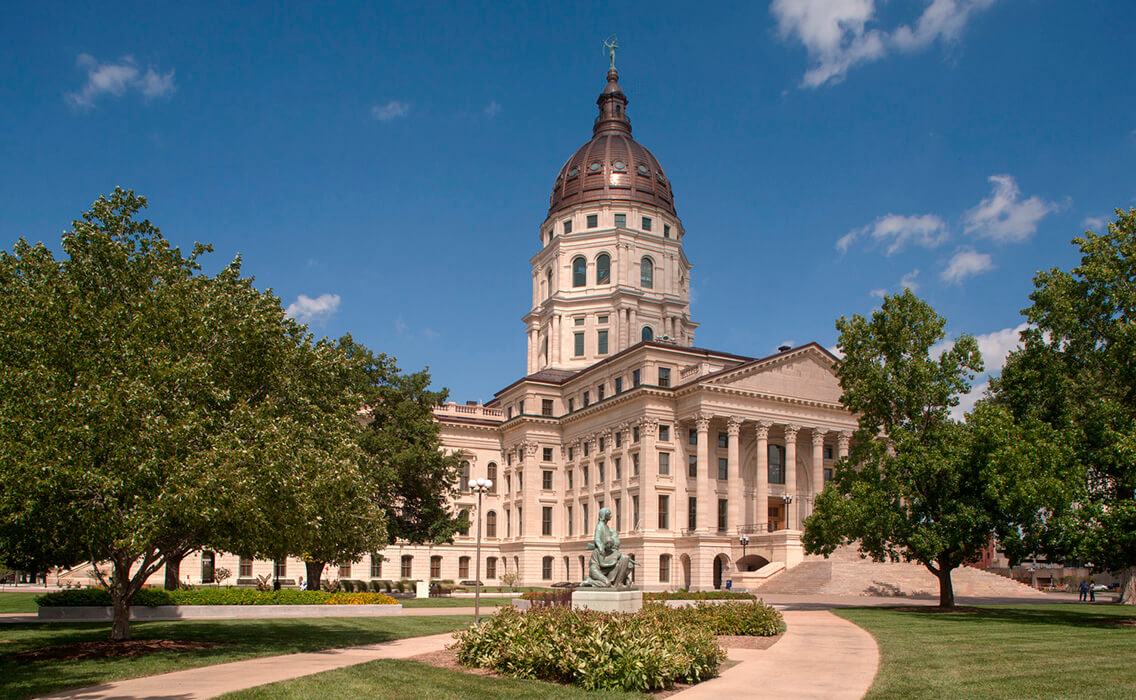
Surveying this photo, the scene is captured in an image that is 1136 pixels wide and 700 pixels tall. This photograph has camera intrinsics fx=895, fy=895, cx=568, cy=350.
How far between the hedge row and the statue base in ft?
49.4

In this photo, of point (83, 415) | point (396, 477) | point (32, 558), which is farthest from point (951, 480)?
point (32, 558)

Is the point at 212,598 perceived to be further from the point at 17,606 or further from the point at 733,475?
the point at 733,475

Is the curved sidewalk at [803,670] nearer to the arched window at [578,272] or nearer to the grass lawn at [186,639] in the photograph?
the grass lawn at [186,639]

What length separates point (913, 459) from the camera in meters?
38.3

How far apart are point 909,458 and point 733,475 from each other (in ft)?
88.8

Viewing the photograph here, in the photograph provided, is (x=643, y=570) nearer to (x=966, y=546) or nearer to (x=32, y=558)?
(x=966, y=546)

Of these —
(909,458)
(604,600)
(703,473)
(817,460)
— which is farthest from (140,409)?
(817,460)

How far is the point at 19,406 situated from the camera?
18562mm

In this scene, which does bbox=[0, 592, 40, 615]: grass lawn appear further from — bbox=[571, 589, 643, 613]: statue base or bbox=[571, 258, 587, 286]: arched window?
bbox=[571, 258, 587, 286]: arched window

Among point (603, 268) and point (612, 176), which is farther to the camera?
point (612, 176)

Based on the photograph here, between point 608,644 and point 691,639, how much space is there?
1.92 metres

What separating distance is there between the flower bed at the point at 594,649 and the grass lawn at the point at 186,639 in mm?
5632

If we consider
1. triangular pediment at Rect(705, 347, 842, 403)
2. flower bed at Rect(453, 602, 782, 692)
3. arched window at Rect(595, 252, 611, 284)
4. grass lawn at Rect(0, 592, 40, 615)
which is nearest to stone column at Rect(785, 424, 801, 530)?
triangular pediment at Rect(705, 347, 842, 403)

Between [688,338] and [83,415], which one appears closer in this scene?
[83,415]
